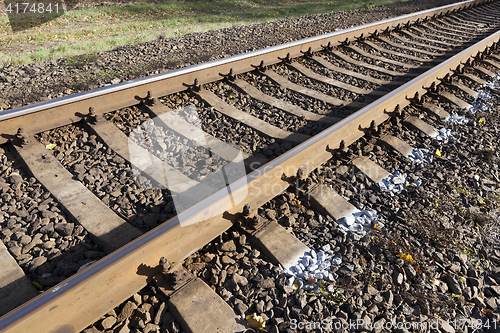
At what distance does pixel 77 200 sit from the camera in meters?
2.83

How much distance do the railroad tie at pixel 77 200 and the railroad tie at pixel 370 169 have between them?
220cm

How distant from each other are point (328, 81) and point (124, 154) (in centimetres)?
354

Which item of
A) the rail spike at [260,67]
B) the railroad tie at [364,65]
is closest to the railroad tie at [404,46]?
the railroad tie at [364,65]

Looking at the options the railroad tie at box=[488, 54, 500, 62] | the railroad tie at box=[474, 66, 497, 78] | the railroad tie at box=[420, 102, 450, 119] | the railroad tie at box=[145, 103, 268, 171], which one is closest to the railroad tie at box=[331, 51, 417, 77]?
the railroad tie at box=[420, 102, 450, 119]

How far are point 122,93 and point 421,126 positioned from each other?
3.78m

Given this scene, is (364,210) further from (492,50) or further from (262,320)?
(492,50)

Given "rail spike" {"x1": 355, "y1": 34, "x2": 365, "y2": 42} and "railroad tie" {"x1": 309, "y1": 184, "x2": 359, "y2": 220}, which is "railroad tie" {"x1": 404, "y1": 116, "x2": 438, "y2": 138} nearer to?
"railroad tie" {"x1": 309, "y1": 184, "x2": 359, "y2": 220}

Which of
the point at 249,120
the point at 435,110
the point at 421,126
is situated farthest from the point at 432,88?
the point at 249,120

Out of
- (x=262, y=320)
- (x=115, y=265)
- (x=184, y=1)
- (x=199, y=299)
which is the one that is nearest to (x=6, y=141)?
(x=115, y=265)

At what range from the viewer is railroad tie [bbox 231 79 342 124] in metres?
4.27

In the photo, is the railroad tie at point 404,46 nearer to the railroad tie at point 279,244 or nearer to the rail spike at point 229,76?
the rail spike at point 229,76

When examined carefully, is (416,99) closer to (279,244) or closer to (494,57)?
(279,244)

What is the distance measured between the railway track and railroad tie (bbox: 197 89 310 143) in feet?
0.08

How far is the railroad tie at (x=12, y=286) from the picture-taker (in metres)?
2.07
